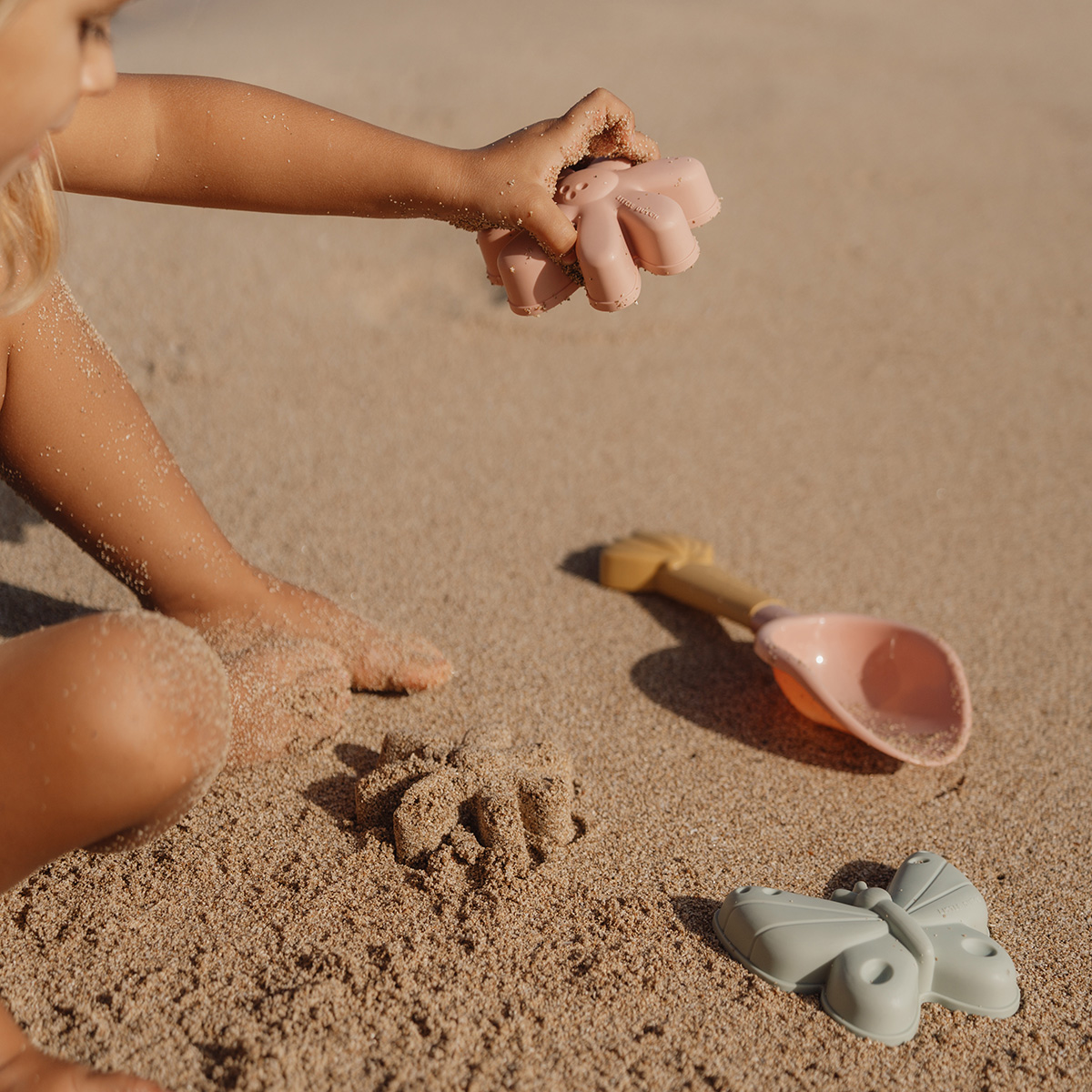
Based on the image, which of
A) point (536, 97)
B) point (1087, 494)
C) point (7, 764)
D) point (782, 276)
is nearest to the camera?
point (7, 764)

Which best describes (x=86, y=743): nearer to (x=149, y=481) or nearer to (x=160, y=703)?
(x=160, y=703)

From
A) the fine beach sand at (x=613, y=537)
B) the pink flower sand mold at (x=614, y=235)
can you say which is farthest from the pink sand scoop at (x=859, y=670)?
the pink flower sand mold at (x=614, y=235)

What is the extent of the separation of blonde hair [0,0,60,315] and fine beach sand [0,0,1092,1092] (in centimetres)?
59

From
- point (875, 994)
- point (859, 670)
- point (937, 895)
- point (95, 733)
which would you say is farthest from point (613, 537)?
point (95, 733)

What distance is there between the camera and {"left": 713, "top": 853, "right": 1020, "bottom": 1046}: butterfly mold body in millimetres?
1001

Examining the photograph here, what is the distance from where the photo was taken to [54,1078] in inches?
34.8

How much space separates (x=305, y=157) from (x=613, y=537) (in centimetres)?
86

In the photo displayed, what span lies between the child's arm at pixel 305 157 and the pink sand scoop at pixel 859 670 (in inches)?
24.9

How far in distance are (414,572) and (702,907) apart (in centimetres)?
80

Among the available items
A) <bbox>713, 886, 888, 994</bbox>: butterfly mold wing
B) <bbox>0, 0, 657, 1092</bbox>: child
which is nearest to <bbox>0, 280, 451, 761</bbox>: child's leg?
<bbox>0, 0, 657, 1092</bbox>: child

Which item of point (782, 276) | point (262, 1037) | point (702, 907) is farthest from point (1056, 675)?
point (782, 276)

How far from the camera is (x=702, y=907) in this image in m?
1.14

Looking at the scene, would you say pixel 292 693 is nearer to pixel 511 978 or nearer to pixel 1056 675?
pixel 511 978

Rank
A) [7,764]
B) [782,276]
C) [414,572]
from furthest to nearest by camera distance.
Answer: [782,276]
[414,572]
[7,764]
